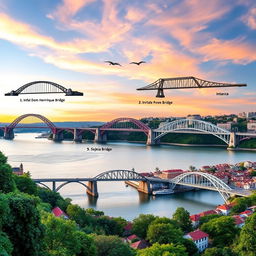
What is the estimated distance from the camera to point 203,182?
21.6m

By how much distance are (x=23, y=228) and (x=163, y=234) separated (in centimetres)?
671

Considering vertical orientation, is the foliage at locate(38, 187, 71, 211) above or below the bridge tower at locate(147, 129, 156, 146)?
below

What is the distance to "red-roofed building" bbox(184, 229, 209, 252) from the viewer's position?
10.7 m

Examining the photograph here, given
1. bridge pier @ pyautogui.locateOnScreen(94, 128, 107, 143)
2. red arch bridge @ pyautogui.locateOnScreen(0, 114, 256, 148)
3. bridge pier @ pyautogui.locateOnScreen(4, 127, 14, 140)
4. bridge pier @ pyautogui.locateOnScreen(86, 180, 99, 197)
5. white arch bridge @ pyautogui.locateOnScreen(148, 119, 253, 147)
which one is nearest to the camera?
bridge pier @ pyautogui.locateOnScreen(86, 180, 99, 197)

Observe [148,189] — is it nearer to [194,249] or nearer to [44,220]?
[194,249]

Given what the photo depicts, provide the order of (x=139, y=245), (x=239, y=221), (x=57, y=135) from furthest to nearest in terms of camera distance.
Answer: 1. (x=57, y=135)
2. (x=239, y=221)
3. (x=139, y=245)

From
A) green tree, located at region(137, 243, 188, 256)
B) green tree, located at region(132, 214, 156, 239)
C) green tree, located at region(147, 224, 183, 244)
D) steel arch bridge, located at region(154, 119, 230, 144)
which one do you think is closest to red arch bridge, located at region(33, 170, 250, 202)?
green tree, located at region(132, 214, 156, 239)

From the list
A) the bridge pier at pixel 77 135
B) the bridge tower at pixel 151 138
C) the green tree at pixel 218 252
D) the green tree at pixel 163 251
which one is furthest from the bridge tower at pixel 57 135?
the green tree at pixel 163 251

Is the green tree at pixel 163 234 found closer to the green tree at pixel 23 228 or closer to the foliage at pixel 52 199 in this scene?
the foliage at pixel 52 199

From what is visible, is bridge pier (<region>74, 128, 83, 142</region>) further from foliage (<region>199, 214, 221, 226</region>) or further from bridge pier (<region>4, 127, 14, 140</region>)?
foliage (<region>199, 214, 221, 226</region>)

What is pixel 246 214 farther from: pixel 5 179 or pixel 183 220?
pixel 5 179

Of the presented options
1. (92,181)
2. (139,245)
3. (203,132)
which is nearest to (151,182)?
(92,181)

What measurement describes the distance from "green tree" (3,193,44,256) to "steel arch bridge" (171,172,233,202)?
15164mm

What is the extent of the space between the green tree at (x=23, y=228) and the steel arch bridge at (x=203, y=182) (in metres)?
15.2
